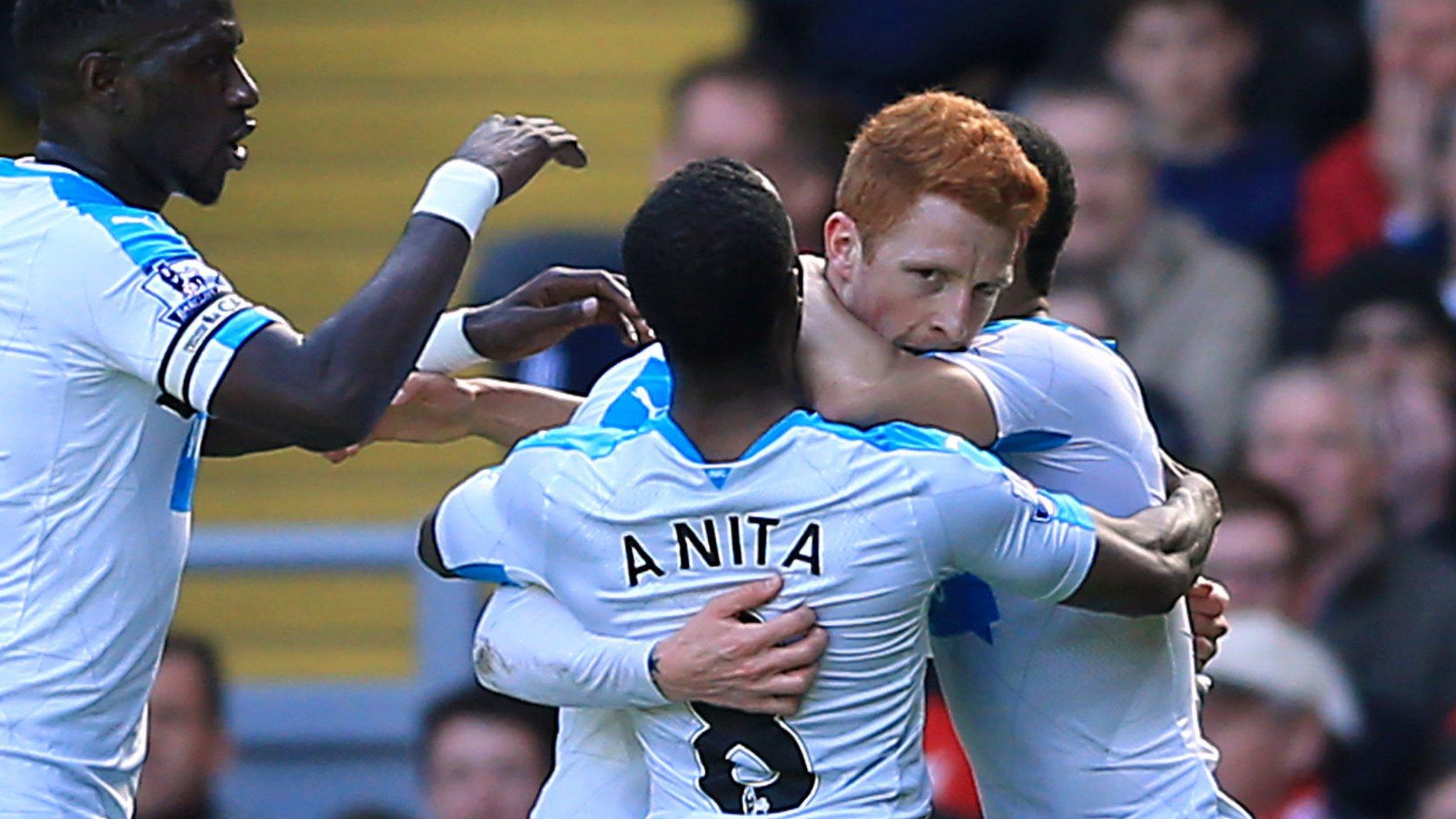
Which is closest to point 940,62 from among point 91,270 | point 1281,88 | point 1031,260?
point 1281,88

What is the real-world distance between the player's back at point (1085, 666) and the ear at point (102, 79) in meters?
1.22

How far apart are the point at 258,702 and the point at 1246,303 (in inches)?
121

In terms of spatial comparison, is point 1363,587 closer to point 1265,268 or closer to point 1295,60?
point 1265,268

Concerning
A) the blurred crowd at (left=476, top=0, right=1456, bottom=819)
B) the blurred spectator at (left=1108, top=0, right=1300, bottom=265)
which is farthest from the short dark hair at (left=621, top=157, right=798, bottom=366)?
Result: the blurred spectator at (left=1108, top=0, right=1300, bottom=265)

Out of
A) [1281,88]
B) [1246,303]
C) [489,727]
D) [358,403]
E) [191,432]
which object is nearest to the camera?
[358,403]

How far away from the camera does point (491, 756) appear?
6.49 m

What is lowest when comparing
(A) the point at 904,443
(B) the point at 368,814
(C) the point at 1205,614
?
(B) the point at 368,814

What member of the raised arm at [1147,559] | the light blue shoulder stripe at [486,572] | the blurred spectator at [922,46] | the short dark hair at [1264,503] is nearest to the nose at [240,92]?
the light blue shoulder stripe at [486,572]

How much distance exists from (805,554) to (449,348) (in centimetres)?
97

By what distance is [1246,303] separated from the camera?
7.41 meters

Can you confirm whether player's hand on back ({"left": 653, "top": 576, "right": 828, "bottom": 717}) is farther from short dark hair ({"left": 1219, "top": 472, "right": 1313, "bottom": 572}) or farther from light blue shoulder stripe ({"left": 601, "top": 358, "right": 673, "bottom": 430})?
short dark hair ({"left": 1219, "top": 472, "right": 1313, "bottom": 572})

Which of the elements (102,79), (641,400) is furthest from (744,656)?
(102,79)

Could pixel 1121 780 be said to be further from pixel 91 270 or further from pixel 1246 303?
pixel 1246 303

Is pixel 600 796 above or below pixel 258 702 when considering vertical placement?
above
